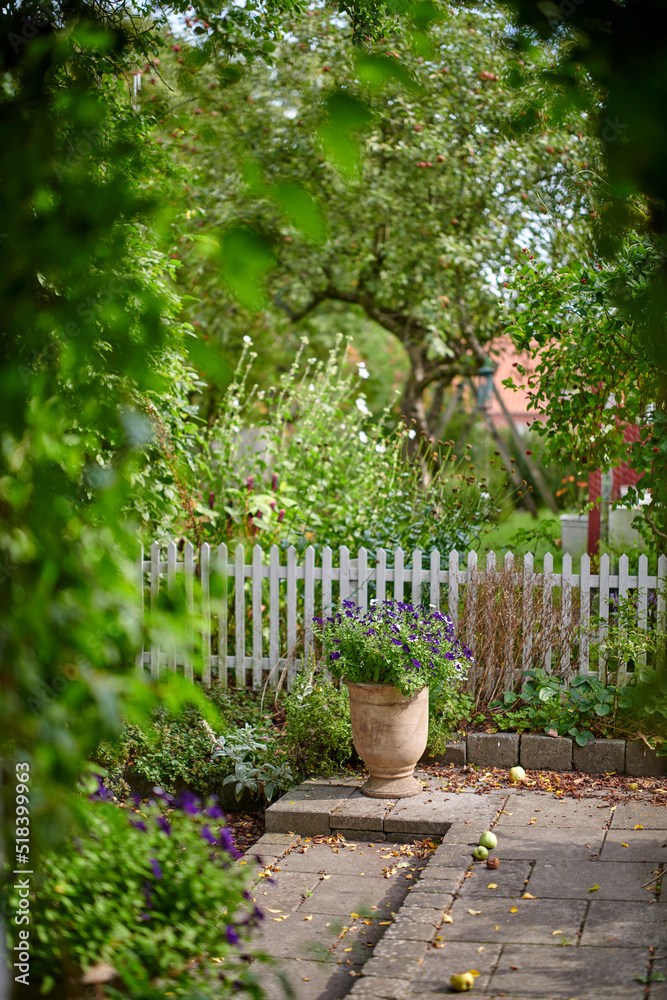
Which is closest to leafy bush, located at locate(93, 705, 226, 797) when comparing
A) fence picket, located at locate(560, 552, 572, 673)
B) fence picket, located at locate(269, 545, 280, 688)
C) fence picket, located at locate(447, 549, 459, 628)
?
fence picket, located at locate(269, 545, 280, 688)

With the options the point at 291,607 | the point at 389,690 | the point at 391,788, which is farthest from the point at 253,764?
the point at 291,607

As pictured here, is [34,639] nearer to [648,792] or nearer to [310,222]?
[310,222]

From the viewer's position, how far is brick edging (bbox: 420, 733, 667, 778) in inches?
195

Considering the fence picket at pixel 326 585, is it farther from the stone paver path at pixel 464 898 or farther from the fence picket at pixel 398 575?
the stone paver path at pixel 464 898

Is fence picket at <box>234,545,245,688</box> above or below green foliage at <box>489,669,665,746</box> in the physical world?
above

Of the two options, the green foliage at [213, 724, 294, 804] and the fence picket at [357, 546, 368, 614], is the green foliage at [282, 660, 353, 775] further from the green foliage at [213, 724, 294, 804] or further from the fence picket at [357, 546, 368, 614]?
the fence picket at [357, 546, 368, 614]

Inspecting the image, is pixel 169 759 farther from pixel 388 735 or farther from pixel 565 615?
pixel 565 615

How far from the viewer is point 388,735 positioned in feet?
15.2

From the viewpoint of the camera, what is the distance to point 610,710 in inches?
204

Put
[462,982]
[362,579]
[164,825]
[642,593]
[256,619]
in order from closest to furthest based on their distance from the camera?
1. [164,825]
2. [462,982]
3. [642,593]
4. [362,579]
5. [256,619]

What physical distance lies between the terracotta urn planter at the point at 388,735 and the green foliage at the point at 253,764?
48 centimetres

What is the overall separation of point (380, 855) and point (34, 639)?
2.98 metres

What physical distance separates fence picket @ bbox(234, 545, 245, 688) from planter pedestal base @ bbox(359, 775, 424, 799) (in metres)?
1.53

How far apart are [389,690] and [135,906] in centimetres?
243
